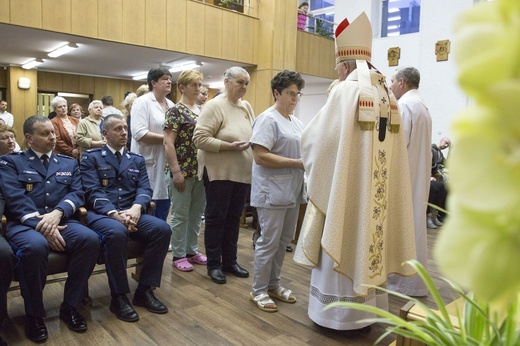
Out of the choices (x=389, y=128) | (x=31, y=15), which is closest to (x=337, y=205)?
(x=389, y=128)

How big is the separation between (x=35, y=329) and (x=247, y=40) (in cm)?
699

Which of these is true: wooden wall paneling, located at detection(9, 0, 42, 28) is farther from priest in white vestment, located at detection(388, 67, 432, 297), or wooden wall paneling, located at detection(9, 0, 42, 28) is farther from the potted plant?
the potted plant

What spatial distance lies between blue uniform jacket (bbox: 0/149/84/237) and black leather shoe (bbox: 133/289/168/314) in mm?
637

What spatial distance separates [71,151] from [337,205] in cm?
351

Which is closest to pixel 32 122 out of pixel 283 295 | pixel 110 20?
pixel 283 295

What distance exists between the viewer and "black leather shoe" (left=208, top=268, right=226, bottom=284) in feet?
9.98

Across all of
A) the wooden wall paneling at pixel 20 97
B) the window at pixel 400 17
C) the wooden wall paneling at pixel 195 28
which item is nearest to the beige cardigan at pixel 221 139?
the wooden wall paneling at pixel 195 28

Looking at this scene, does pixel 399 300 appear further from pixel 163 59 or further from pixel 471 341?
pixel 163 59

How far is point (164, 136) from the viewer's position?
325cm

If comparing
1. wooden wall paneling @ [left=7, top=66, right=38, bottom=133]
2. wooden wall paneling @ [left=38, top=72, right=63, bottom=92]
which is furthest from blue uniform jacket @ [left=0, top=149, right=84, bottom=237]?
wooden wall paneling @ [left=38, top=72, right=63, bottom=92]

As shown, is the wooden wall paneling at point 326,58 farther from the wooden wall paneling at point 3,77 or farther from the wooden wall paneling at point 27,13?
the wooden wall paneling at point 3,77

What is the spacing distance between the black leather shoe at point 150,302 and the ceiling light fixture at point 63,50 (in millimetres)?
5541

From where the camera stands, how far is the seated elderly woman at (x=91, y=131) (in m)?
4.45

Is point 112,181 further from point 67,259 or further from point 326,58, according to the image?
point 326,58
